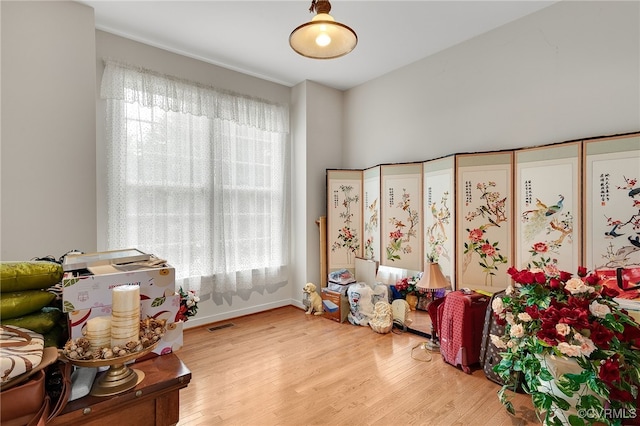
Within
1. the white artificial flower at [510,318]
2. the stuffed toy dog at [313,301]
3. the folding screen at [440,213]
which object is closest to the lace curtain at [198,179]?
the stuffed toy dog at [313,301]

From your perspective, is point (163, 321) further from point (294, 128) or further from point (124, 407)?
point (294, 128)

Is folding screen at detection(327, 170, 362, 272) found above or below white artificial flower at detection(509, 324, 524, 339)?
above

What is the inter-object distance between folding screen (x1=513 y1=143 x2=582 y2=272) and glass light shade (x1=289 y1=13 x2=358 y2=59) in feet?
5.93

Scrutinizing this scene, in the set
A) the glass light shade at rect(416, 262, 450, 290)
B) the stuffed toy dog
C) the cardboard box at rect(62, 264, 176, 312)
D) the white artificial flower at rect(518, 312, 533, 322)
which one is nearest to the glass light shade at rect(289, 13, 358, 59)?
the cardboard box at rect(62, 264, 176, 312)

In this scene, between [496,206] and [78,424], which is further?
[496,206]

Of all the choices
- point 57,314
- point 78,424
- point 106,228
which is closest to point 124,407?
point 78,424

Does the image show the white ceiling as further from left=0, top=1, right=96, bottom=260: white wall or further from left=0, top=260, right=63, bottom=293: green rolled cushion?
left=0, top=260, right=63, bottom=293: green rolled cushion

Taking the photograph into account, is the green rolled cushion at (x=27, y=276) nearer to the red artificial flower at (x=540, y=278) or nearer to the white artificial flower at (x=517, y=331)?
the white artificial flower at (x=517, y=331)

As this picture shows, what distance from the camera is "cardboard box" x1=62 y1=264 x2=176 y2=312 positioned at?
924mm

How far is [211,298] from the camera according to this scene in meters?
3.59

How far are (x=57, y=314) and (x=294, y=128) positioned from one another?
3.55 m

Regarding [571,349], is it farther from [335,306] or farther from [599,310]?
[335,306]

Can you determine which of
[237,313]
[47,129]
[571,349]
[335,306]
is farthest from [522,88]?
[47,129]

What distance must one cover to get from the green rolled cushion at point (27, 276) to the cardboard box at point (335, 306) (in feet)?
9.54
